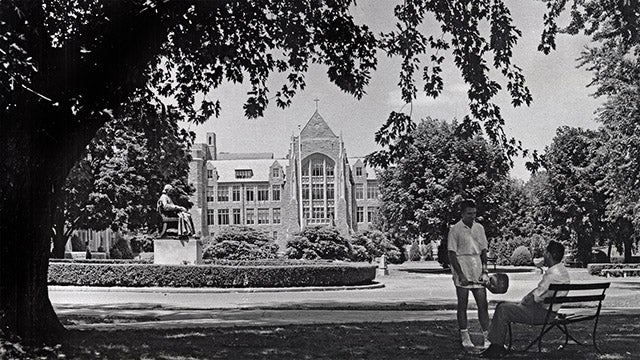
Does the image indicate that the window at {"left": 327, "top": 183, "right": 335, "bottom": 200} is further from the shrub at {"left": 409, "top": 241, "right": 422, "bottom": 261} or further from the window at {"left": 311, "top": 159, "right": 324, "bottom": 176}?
the shrub at {"left": 409, "top": 241, "right": 422, "bottom": 261}

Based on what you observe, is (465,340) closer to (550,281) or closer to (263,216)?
(550,281)

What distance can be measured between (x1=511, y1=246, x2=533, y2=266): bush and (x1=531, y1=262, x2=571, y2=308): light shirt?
54.7 metres

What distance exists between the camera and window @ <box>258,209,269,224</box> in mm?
109438

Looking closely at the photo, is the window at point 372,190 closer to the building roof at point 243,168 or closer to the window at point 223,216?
the building roof at point 243,168

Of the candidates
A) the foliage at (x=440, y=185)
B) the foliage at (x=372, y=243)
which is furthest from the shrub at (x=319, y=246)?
the foliage at (x=440, y=185)

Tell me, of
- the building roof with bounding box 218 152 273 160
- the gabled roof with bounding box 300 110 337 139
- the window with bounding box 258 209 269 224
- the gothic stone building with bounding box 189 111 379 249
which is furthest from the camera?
the building roof with bounding box 218 152 273 160

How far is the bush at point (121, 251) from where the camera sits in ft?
Result: 220

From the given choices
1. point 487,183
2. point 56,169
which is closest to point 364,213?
point 487,183

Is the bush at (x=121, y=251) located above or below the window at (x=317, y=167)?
below

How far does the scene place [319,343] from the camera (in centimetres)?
999

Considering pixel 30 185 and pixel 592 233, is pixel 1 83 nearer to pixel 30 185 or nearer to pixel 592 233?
pixel 30 185

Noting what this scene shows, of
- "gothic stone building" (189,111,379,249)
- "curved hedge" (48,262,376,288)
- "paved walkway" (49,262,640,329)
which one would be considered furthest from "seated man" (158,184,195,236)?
"gothic stone building" (189,111,379,249)

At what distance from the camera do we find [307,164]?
9712cm

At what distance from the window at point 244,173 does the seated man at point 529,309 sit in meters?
104
